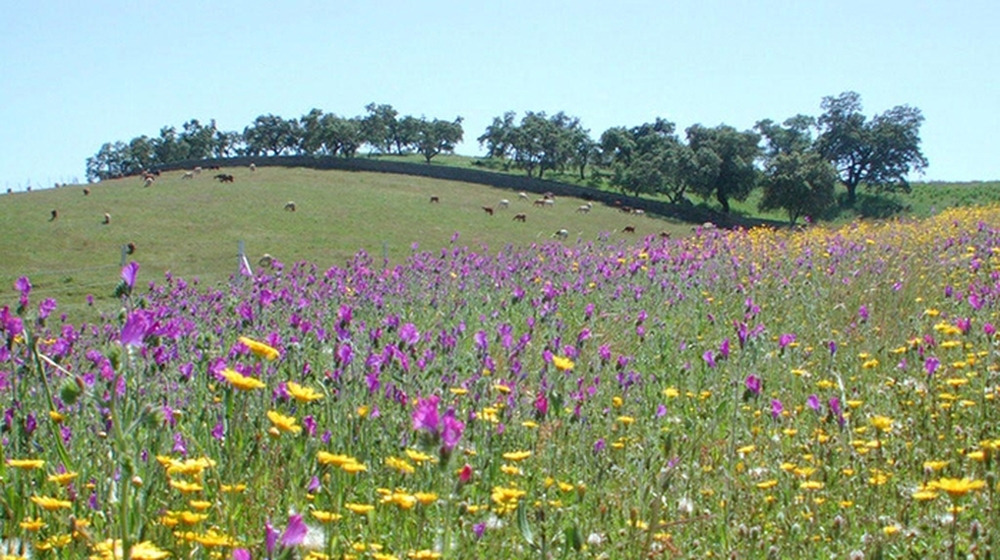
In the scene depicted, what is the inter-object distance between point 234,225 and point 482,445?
107 ft

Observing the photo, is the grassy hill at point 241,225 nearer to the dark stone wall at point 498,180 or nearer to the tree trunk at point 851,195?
the dark stone wall at point 498,180

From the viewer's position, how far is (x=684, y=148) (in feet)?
198

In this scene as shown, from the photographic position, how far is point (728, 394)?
4.96m

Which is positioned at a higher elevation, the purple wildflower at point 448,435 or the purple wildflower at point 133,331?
the purple wildflower at point 133,331

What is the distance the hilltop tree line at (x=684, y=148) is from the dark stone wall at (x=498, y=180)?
259 cm

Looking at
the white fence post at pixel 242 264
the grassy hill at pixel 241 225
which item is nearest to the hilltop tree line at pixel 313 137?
the grassy hill at pixel 241 225

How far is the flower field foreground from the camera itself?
7.85 ft

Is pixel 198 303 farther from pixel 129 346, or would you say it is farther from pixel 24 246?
pixel 24 246

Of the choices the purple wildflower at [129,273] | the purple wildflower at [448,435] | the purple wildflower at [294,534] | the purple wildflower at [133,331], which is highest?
the purple wildflower at [129,273]

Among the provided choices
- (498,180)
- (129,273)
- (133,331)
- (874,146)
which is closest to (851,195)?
(874,146)

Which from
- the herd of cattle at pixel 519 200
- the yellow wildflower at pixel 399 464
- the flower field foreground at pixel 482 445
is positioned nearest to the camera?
the flower field foreground at pixel 482 445

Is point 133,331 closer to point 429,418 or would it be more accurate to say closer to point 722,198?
point 429,418

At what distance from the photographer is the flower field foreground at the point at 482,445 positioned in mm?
2393

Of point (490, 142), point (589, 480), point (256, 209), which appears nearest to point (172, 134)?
→ point (490, 142)
